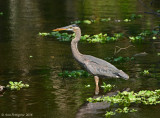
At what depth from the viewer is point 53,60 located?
579 inches

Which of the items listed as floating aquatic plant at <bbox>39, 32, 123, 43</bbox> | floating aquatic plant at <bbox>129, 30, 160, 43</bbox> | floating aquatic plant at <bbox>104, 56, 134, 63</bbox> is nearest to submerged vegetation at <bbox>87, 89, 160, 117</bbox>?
floating aquatic plant at <bbox>104, 56, 134, 63</bbox>

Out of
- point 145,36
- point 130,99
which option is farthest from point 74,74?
point 145,36

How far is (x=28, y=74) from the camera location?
12812mm

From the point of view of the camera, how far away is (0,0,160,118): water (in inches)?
389

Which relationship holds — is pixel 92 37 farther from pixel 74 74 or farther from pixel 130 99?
pixel 130 99

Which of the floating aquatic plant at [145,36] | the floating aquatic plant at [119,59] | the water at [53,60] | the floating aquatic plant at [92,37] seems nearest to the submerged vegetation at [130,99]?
the water at [53,60]

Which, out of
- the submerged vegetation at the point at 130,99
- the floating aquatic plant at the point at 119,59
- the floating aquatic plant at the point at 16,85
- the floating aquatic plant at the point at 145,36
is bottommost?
the submerged vegetation at the point at 130,99

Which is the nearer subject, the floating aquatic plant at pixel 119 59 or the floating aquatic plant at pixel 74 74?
the floating aquatic plant at pixel 74 74

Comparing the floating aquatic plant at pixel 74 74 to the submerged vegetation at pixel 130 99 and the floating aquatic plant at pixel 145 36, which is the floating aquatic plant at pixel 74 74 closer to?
the submerged vegetation at pixel 130 99

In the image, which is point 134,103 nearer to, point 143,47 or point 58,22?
point 143,47

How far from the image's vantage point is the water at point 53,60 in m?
9.88

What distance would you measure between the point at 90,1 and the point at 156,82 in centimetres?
2323

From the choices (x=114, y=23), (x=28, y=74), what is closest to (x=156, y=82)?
(x=28, y=74)

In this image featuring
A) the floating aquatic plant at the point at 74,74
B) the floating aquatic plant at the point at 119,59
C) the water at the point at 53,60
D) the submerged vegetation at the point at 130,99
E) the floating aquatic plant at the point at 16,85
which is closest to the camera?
the submerged vegetation at the point at 130,99
